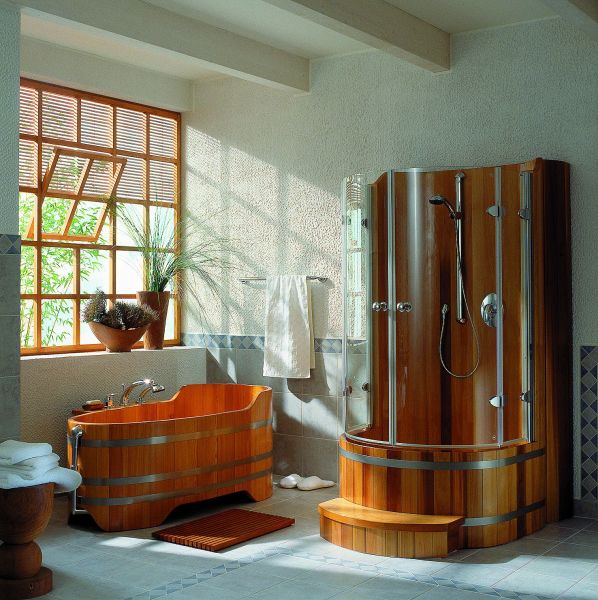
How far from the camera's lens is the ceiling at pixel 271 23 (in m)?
4.98

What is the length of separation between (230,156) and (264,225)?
61 centimetres

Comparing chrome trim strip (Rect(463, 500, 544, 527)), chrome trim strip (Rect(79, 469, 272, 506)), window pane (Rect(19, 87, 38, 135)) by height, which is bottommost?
chrome trim strip (Rect(463, 500, 544, 527))

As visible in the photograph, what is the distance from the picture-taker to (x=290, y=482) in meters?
5.87

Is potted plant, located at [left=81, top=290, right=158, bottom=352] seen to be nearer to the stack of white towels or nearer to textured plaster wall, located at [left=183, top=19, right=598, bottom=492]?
textured plaster wall, located at [left=183, top=19, right=598, bottom=492]

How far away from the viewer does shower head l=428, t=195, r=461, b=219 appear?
4922 millimetres

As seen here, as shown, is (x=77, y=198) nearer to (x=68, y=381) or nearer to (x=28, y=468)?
(x=68, y=381)

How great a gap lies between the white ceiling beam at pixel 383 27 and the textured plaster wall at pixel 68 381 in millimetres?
2628

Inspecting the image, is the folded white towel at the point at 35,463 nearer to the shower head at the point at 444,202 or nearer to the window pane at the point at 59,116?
the shower head at the point at 444,202

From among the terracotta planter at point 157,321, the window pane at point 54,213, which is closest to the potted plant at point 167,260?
the terracotta planter at point 157,321

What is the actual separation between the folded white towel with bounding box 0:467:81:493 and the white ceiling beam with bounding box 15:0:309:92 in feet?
7.76

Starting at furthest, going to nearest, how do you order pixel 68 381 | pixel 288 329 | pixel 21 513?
pixel 288 329 → pixel 68 381 → pixel 21 513

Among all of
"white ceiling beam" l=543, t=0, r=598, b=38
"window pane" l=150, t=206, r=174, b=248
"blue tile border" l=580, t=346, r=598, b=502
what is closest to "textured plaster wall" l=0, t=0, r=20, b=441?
"window pane" l=150, t=206, r=174, b=248

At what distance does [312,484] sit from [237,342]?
1268 millimetres

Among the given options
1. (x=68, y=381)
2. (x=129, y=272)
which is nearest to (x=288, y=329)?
(x=129, y=272)
